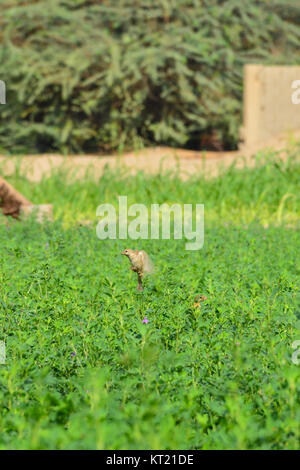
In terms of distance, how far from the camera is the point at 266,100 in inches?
578

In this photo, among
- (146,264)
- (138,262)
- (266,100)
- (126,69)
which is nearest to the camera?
(138,262)

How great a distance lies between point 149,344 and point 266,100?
460 inches

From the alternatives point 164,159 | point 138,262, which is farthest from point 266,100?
point 138,262

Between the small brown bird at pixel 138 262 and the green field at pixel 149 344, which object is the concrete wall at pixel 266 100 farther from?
the small brown bird at pixel 138 262

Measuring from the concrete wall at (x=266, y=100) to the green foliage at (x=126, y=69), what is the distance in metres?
1.08

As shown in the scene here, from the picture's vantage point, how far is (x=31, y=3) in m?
17.4

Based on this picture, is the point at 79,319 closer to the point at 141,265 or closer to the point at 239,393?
the point at 141,265

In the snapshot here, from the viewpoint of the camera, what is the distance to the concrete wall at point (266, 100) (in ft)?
47.5

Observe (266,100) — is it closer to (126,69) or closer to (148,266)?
(126,69)

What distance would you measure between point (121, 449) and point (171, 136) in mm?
13425

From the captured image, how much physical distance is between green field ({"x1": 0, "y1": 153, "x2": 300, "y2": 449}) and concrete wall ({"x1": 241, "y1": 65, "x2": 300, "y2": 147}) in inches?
311

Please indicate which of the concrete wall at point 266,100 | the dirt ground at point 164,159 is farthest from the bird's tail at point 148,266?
the concrete wall at point 266,100

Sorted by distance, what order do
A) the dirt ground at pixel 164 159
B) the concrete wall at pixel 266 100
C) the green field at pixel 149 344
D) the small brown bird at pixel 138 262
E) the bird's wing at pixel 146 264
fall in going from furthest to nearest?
the concrete wall at pixel 266 100
the dirt ground at pixel 164 159
the bird's wing at pixel 146 264
the small brown bird at pixel 138 262
the green field at pixel 149 344
